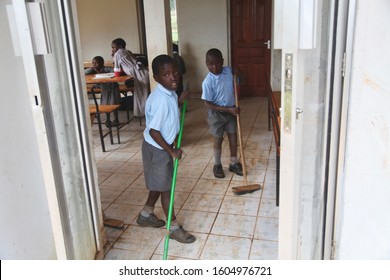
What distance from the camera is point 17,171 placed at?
1.85 metres

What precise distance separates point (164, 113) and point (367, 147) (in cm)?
127

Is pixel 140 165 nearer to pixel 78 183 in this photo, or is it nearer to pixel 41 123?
pixel 78 183

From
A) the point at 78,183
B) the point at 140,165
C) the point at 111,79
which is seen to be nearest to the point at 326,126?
the point at 78,183

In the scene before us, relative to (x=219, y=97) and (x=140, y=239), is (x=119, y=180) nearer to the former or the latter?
(x=140, y=239)

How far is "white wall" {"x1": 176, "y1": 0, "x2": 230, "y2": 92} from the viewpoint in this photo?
7203 millimetres

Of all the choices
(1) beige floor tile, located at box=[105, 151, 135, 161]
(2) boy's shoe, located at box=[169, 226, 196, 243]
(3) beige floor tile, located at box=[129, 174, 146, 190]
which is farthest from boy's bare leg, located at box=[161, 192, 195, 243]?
(1) beige floor tile, located at box=[105, 151, 135, 161]

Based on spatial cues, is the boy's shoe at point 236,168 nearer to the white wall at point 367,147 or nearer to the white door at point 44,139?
the white door at point 44,139

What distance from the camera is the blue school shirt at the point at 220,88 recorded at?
3434 mm

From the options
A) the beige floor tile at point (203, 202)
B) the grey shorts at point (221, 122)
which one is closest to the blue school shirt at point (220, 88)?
the grey shorts at point (221, 122)

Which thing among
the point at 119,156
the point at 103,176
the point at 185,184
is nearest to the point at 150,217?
the point at 185,184

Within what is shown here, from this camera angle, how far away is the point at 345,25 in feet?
4.94

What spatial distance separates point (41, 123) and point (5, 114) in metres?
0.32

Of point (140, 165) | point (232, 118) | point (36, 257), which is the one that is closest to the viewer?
point (36, 257)
